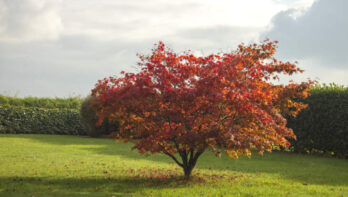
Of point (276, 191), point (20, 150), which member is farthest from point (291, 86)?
point (20, 150)

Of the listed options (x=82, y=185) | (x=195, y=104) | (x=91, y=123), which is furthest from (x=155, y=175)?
(x=91, y=123)

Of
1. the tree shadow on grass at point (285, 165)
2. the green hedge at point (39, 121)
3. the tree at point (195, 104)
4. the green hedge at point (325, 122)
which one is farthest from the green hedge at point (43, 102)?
the tree at point (195, 104)

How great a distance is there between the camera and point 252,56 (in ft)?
32.6

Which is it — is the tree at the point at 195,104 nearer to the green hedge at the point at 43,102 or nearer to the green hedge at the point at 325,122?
the green hedge at the point at 325,122

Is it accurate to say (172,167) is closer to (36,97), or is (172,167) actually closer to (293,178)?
(293,178)

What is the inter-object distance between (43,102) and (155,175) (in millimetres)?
20088

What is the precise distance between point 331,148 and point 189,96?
455 inches

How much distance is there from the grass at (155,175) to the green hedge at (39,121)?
32.2 ft

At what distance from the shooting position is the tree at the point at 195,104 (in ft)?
26.6

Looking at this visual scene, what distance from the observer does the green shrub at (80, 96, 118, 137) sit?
24.7 metres

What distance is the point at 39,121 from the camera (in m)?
26.1

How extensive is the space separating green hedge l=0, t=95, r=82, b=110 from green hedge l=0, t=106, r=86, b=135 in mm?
1288

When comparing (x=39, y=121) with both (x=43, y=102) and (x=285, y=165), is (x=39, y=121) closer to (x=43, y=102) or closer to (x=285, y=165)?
(x=43, y=102)

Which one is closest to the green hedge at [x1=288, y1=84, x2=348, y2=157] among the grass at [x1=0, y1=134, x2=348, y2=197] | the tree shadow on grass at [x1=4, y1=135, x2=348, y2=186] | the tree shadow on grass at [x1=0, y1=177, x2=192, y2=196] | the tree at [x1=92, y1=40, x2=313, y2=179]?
the tree shadow on grass at [x1=4, y1=135, x2=348, y2=186]
